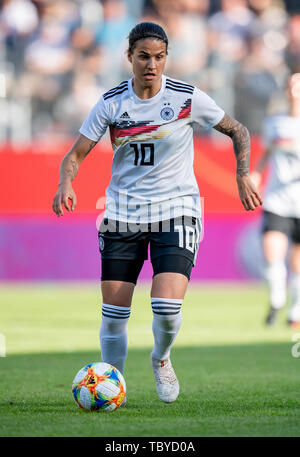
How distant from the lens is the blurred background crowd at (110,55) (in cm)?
1569

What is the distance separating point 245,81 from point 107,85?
2424mm

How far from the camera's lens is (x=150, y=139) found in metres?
5.57

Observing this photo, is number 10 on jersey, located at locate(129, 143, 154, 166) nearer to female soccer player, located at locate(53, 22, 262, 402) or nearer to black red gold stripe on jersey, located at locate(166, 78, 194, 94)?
female soccer player, located at locate(53, 22, 262, 402)

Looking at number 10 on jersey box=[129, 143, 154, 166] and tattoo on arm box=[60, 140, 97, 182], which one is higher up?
number 10 on jersey box=[129, 143, 154, 166]

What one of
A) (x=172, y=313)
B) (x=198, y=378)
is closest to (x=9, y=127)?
(x=198, y=378)

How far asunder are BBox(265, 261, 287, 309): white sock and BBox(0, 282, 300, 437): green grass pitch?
1.08 feet

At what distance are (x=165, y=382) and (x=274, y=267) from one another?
16.9ft

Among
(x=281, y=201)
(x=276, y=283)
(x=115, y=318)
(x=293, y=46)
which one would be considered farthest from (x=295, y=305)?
(x=293, y=46)

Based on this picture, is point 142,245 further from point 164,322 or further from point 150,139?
point 150,139

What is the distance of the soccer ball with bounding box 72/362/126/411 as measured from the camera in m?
5.13

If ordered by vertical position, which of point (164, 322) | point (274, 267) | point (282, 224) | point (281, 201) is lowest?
point (274, 267)

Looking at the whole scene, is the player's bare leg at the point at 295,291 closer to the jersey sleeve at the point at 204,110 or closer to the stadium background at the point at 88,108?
the stadium background at the point at 88,108

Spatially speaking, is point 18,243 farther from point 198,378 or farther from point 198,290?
point 198,378

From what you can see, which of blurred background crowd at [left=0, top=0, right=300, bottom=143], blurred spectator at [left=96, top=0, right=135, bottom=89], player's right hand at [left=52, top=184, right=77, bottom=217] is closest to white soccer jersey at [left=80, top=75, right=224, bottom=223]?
player's right hand at [left=52, top=184, right=77, bottom=217]
